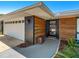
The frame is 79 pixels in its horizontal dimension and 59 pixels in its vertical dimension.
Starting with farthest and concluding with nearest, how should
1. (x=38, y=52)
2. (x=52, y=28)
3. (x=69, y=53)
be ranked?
(x=52, y=28) < (x=38, y=52) < (x=69, y=53)

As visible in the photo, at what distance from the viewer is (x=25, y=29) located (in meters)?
8.70

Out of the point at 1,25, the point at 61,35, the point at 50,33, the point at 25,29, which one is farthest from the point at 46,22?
the point at 1,25

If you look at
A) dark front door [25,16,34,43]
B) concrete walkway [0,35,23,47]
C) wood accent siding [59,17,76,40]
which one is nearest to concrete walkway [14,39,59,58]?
concrete walkway [0,35,23,47]

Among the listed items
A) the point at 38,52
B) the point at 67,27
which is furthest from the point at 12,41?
the point at 67,27

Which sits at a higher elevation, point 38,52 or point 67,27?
point 67,27

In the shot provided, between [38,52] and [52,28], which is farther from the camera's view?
[52,28]

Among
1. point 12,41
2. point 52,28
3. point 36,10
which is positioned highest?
point 36,10

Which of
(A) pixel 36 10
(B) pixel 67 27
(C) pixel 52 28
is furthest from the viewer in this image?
(C) pixel 52 28

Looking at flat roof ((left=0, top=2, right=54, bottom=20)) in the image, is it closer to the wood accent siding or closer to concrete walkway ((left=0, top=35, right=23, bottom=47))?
concrete walkway ((left=0, top=35, right=23, bottom=47))

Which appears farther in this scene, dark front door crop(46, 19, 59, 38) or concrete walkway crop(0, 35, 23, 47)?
dark front door crop(46, 19, 59, 38)

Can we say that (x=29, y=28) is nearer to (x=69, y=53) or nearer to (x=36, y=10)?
(x=36, y=10)

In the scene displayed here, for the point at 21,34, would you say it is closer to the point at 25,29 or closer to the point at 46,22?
the point at 25,29

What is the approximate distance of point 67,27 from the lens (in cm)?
916

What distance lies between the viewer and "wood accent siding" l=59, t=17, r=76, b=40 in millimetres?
8711
